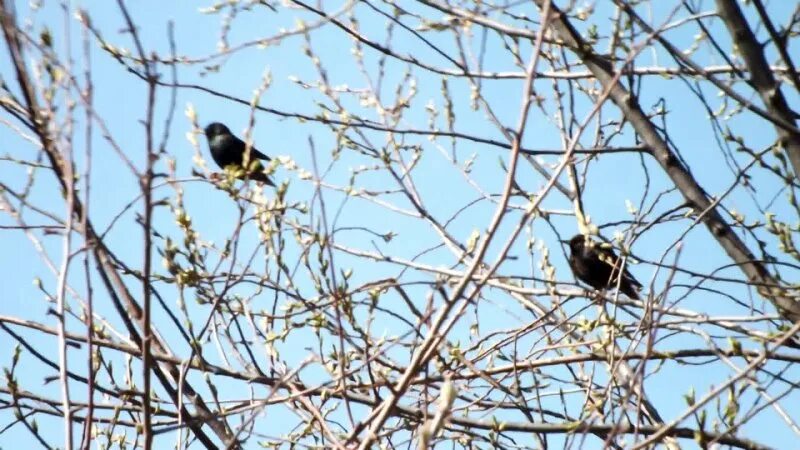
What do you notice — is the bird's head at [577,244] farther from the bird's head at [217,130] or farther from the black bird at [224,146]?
the bird's head at [217,130]

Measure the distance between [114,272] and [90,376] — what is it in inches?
26.0

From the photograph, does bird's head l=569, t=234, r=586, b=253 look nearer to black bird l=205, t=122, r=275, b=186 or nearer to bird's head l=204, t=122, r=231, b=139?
black bird l=205, t=122, r=275, b=186

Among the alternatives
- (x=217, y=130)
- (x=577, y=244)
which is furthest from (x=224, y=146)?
(x=577, y=244)

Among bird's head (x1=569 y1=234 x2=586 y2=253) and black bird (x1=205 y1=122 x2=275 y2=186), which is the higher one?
black bird (x1=205 y1=122 x2=275 y2=186)

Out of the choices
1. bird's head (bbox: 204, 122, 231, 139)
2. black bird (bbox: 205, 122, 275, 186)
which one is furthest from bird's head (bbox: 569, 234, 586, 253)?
bird's head (bbox: 204, 122, 231, 139)

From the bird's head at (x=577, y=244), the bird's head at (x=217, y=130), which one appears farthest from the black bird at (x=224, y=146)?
the bird's head at (x=577, y=244)

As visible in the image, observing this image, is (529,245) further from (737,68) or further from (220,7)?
(220,7)

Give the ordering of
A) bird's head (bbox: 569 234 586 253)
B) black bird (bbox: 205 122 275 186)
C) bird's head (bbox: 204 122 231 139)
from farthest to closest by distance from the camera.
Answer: bird's head (bbox: 204 122 231 139)
black bird (bbox: 205 122 275 186)
bird's head (bbox: 569 234 586 253)

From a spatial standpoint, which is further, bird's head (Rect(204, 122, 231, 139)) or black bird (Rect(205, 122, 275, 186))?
bird's head (Rect(204, 122, 231, 139))

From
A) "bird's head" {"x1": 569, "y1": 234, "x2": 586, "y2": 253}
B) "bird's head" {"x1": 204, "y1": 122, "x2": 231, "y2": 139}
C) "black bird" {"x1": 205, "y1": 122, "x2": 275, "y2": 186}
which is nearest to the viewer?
"bird's head" {"x1": 569, "y1": 234, "x2": 586, "y2": 253}

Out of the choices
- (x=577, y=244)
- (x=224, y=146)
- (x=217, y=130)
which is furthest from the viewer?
(x=217, y=130)

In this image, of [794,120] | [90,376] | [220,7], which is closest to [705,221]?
[794,120]

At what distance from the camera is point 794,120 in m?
3.28

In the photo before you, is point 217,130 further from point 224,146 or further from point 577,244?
point 577,244
